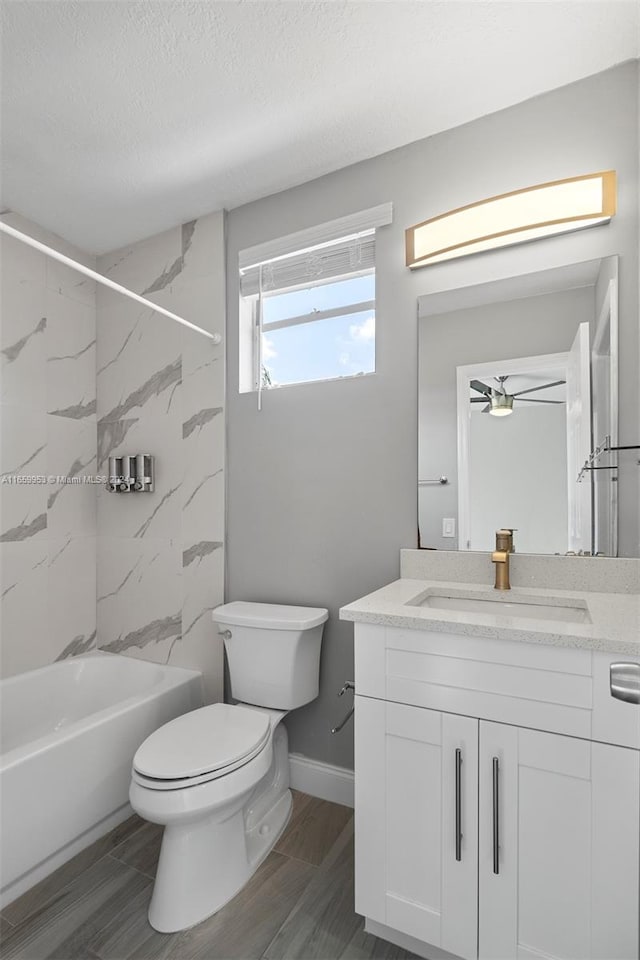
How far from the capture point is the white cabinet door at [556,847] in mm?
1039

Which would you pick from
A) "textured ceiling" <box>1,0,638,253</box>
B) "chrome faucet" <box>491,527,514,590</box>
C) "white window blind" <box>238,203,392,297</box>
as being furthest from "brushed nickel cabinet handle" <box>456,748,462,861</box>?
"textured ceiling" <box>1,0,638,253</box>

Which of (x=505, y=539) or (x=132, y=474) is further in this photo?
(x=132, y=474)

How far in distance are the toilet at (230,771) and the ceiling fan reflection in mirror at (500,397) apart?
0.96m

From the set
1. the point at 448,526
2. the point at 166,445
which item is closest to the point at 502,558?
the point at 448,526

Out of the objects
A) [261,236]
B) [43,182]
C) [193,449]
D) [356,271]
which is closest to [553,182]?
[356,271]

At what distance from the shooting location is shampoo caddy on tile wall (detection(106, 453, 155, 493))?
2420 mm

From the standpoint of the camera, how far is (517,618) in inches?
48.3

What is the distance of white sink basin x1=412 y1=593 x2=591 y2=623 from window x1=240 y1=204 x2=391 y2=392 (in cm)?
92

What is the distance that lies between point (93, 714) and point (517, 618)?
169 centimetres

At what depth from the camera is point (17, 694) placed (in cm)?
215

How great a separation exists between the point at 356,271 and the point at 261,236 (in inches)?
19.2

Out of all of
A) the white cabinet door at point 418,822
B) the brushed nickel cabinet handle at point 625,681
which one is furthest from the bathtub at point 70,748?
the brushed nickel cabinet handle at point 625,681

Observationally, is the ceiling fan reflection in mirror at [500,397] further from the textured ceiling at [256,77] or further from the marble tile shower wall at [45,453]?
the marble tile shower wall at [45,453]

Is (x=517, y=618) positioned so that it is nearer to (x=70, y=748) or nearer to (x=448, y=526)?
(x=448, y=526)
